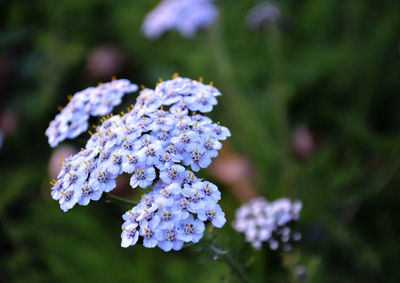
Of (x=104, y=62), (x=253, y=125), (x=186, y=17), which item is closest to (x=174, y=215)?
(x=186, y=17)

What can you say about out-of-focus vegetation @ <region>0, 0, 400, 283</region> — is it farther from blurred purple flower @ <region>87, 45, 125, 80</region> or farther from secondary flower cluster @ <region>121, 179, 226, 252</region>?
secondary flower cluster @ <region>121, 179, 226, 252</region>

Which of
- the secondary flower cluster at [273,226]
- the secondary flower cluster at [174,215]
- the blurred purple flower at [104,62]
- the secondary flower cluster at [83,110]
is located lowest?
the secondary flower cluster at [174,215]

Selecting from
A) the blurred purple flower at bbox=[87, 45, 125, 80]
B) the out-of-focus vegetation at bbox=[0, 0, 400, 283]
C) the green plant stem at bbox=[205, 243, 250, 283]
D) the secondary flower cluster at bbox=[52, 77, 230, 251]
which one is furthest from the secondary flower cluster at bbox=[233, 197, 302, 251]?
the blurred purple flower at bbox=[87, 45, 125, 80]

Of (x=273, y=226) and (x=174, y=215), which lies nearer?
(x=174, y=215)

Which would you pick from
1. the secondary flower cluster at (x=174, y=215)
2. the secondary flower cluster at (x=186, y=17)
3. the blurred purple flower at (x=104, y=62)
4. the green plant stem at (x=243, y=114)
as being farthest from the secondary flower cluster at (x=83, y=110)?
the blurred purple flower at (x=104, y=62)

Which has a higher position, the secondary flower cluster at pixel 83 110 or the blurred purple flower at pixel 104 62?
the blurred purple flower at pixel 104 62

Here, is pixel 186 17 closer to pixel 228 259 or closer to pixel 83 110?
pixel 83 110

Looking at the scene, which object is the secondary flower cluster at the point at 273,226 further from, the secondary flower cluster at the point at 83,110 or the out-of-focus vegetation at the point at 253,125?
the secondary flower cluster at the point at 83,110

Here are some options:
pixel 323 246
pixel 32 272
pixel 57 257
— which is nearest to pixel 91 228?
pixel 57 257
